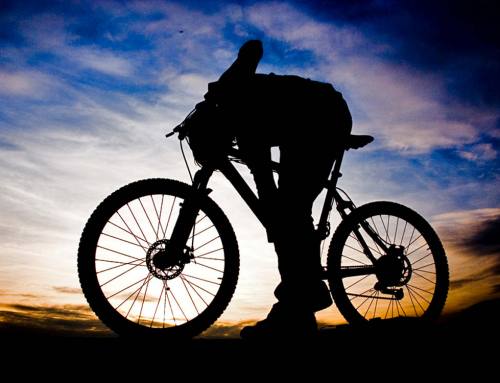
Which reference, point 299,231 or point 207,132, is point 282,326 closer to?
point 299,231

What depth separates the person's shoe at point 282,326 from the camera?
3205 millimetres

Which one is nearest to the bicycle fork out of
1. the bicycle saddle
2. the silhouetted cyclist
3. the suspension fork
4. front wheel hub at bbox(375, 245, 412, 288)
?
the suspension fork

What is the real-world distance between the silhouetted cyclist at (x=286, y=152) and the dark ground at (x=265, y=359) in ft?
2.14

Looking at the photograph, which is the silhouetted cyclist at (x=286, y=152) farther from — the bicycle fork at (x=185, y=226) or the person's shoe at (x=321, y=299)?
the bicycle fork at (x=185, y=226)

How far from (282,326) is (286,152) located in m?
1.45

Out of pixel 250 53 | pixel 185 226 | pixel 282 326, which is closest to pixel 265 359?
pixel 282 326

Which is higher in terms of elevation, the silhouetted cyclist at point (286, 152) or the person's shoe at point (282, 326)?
the silhouetted cyclist at point (286, 152)

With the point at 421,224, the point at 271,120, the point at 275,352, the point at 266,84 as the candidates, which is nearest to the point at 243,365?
the point at 275,352

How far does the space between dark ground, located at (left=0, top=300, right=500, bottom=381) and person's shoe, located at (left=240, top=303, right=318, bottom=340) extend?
1.46ft

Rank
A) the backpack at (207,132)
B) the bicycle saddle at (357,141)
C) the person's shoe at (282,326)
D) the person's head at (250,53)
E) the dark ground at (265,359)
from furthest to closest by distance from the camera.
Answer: the bicycle saddle at (357,141) → the backpack at (207,132) → the person's head at (250,53) → the person's shoe at (282,326) → the dark ground at (265,359)

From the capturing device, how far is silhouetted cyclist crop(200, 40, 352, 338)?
3.40 m

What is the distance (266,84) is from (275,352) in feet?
6.97

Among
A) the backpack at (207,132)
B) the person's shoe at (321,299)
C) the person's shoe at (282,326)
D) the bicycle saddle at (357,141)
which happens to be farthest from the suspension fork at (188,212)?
the bicycle saddle at (357,141)

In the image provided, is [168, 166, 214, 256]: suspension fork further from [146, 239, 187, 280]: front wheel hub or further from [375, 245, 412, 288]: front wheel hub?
[375, 245, 412, 288]: front wheel hub
